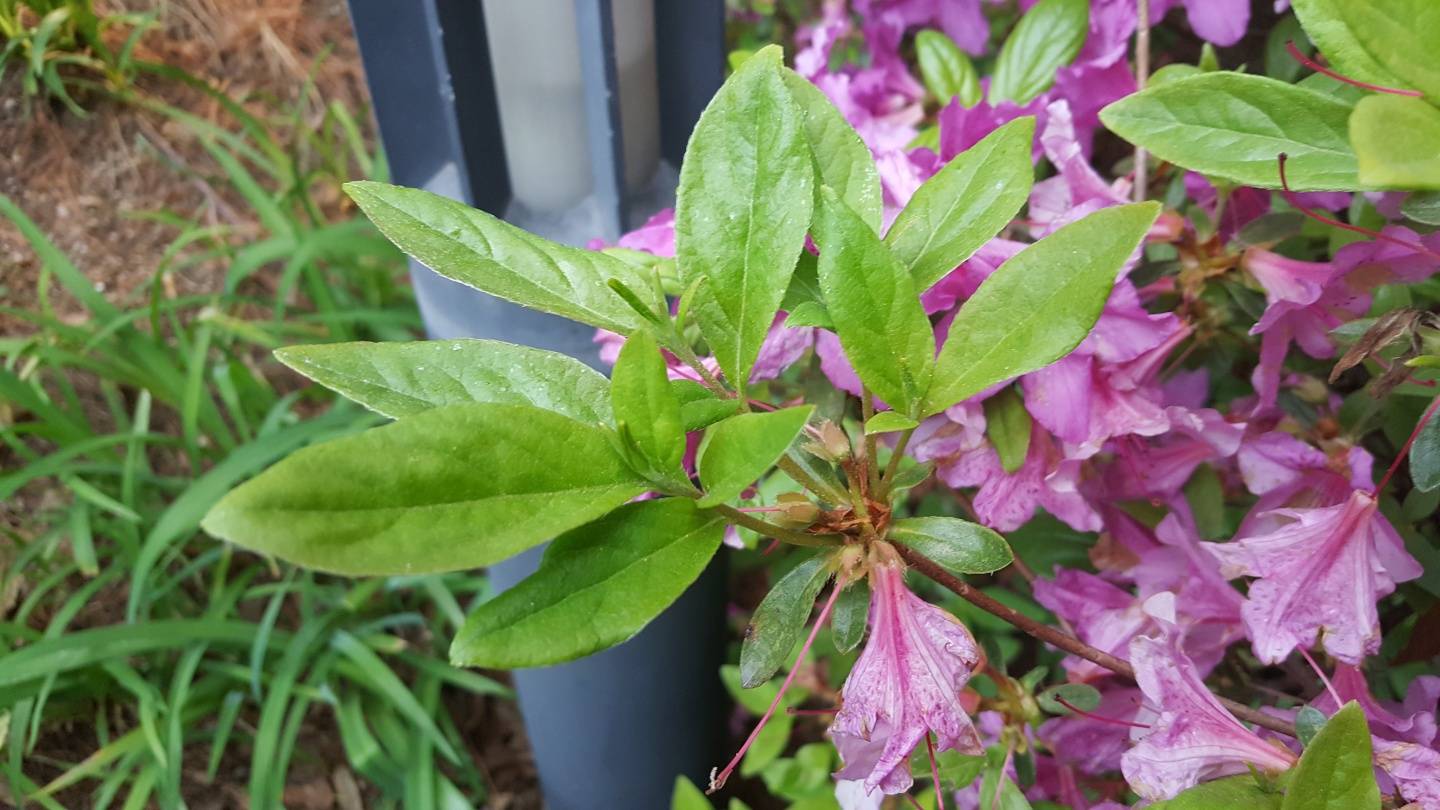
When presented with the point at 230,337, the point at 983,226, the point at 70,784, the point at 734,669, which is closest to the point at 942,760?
the point at 983,226

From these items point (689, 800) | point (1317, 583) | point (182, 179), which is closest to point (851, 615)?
point (1317, 583)

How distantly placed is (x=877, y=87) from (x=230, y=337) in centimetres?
108

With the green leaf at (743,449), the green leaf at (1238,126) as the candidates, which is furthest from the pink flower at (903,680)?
the green leaf at (1238,126)

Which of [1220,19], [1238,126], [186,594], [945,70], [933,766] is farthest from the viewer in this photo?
[186,594]

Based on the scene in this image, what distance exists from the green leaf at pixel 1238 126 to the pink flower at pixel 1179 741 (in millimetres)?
210

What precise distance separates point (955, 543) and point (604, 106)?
1.36 ft

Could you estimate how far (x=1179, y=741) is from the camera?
19.8 inches

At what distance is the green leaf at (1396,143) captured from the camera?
0.35 meters

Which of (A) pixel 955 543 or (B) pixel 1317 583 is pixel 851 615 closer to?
(A) pixel 955 543

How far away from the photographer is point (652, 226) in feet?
2.23

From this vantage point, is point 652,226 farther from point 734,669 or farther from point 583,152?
point 734,669

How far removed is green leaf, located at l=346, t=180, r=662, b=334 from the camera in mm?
468

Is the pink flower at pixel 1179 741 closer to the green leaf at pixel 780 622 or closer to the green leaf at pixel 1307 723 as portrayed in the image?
the green leaf at pixel 1307 723

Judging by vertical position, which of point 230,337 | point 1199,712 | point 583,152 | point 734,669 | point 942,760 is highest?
point 583,152
